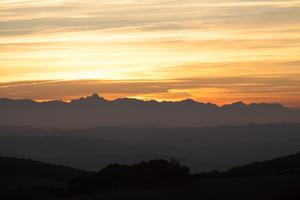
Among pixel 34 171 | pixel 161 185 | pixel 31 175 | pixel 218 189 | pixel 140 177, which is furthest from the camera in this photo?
pixel 34 171

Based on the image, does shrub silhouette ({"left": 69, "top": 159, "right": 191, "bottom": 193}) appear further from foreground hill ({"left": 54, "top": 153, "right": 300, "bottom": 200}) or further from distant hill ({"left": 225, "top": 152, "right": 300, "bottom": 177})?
distant hill ({"left": 225, "top": 152, "right": 300, "bottom": 177})

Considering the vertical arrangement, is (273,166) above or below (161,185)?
above

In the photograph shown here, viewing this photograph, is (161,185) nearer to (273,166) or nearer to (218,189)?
(218,189)

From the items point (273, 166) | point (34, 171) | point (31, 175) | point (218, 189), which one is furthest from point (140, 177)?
point (34, 171)

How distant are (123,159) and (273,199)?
528 feet

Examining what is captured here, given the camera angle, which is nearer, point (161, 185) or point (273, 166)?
point (161, 185)

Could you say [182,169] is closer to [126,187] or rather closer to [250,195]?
[126,187]

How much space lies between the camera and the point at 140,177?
53.9 metres

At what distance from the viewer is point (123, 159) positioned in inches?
7810

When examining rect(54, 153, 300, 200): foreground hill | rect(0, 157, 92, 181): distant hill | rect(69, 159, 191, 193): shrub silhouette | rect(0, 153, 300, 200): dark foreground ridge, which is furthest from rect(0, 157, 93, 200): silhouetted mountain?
rect(54, 153, 300, 200): foreground hill

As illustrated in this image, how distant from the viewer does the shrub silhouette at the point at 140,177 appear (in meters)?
52.3

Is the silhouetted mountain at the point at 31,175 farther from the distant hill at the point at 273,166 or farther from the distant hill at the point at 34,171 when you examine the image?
the distant hill at the point at 273,166

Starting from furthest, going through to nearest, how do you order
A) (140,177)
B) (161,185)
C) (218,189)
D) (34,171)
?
1. (34,171)
2. (140,177)
3. (161,185)
4. (218,189)

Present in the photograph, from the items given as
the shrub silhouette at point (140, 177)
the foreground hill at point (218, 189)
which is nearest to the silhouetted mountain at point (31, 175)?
the shrub silhouette at point (140, 177)
